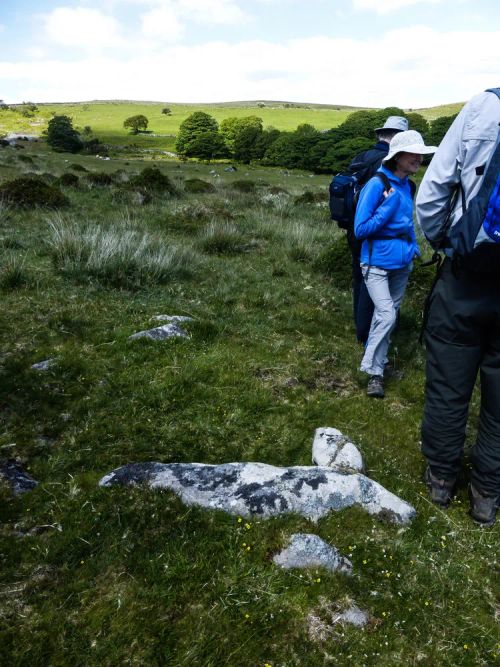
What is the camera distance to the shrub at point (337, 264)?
8.55 m

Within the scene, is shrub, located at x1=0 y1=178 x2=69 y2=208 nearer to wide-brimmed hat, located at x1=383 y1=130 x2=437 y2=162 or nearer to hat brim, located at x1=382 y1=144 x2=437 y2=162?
wide-brimmed hat, located at x1=383 y1=130 x2=437 y2=162

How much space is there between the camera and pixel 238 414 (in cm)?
415

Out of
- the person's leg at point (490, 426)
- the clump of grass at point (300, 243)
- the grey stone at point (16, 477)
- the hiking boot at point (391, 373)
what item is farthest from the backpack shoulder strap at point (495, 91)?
the clump of grass at point (300, 243)

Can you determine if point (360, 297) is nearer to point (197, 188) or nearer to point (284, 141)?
point (197, 188)

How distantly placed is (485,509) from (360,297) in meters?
2.95

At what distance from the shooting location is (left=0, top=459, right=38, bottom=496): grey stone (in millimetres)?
2932

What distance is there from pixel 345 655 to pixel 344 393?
3.01 meters

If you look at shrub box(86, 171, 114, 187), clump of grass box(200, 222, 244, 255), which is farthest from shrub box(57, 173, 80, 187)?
clump of grass box(200, 222, 244, 255)

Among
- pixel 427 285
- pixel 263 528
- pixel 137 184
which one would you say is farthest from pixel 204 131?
pixel 263 528

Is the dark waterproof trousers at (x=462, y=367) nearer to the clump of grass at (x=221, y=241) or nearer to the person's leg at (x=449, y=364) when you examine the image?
the person's leg at (x=449, y=364)

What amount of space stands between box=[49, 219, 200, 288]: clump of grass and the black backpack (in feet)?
11.1

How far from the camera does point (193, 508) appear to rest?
9.32ft

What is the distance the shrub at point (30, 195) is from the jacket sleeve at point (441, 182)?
11.5m

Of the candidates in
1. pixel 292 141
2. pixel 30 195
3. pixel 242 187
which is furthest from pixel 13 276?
pixel 292 141
